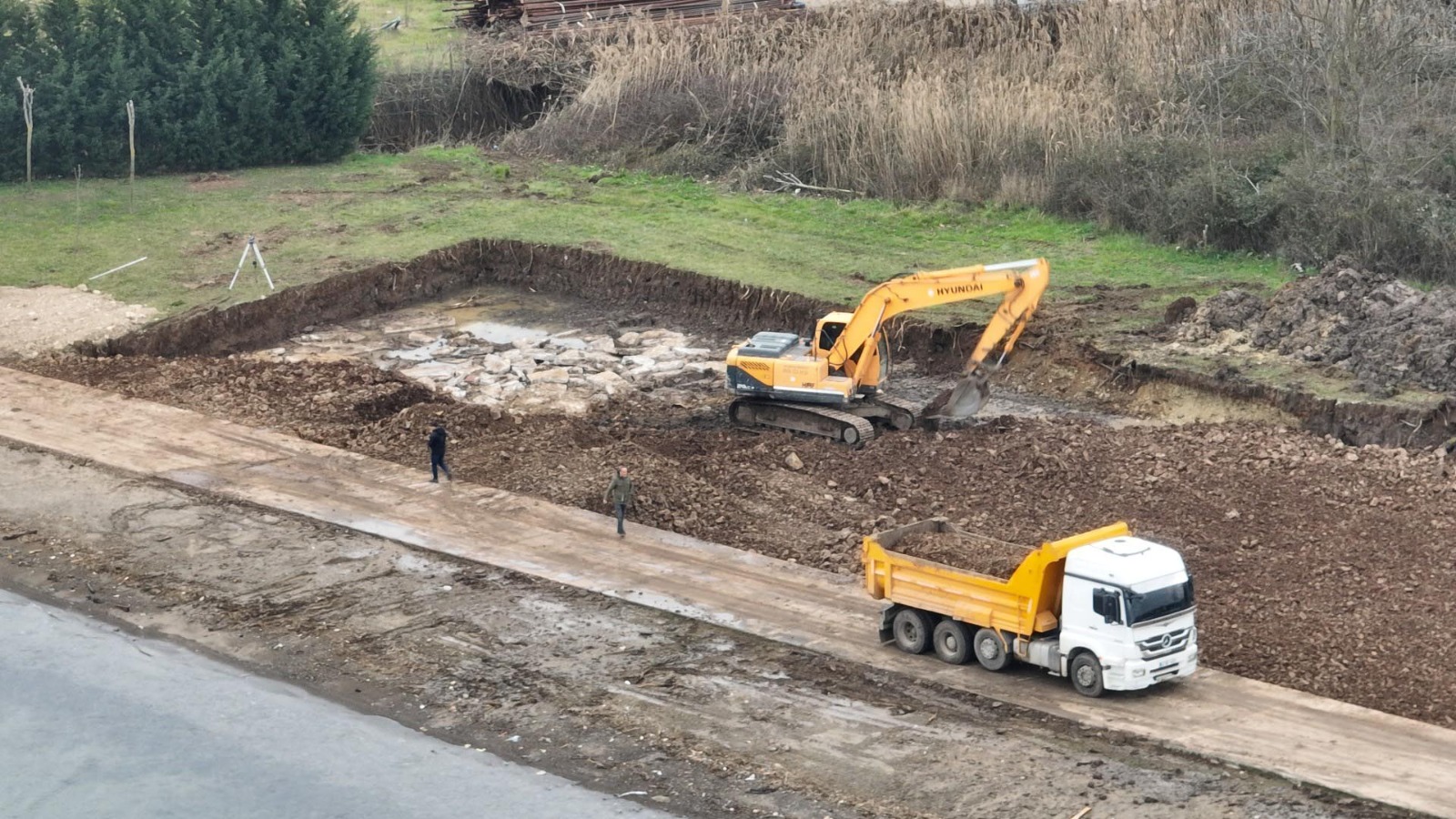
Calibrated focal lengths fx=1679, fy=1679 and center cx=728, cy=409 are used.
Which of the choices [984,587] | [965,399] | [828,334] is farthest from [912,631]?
[828,334]

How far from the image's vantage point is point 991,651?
16.9 metres

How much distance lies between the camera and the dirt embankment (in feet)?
58.1

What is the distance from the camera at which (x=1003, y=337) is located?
24.6 m

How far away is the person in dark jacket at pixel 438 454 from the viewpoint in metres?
22.6

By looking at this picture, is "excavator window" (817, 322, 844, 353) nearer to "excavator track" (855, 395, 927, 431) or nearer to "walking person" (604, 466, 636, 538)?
"excavator track" (855, 395, 927, 431)

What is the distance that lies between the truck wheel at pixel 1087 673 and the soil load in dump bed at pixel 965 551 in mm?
1153

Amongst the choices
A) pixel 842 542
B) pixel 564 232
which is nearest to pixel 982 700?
pixel 842 542

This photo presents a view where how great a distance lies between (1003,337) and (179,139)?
22559 millimetres

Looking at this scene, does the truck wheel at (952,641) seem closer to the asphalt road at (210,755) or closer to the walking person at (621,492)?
the asphalt road at (210,755)

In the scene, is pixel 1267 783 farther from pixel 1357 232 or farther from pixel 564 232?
pixel 564 232

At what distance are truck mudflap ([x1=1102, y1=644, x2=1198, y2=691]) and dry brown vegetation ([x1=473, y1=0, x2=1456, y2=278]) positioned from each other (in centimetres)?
1481

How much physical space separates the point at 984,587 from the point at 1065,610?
0.83 meters

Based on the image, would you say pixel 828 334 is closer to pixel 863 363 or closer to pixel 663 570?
pixel 863 363

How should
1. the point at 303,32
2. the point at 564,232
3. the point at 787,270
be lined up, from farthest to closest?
the point at 303,32 < the point at 564,232 < the point at 787,270
